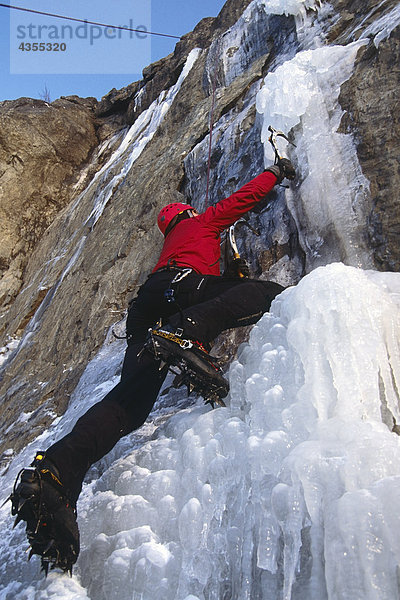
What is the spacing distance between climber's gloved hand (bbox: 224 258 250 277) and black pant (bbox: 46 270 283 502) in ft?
1.02

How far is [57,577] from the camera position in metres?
2.18

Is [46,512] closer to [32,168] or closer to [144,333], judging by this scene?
[144,333]

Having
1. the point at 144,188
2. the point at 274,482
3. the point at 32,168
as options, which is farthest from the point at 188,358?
the point at 32,168

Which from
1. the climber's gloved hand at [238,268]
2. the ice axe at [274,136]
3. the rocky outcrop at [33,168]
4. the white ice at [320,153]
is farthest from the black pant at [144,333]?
the rocky outcrop at [33,168]

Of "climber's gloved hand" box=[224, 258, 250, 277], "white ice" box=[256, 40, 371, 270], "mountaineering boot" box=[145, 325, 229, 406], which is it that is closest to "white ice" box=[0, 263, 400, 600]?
"mountaineering boot" box=[145, 325, 229, 406]

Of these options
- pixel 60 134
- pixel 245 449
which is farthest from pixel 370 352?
pixel 60 134

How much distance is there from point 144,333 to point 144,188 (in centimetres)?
449

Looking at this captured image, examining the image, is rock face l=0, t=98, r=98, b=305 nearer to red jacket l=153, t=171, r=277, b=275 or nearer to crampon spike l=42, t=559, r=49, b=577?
red jacket l=153, t=171, r=277, b=275

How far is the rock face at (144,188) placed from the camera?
3.83 metres

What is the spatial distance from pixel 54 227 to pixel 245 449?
32.2ft

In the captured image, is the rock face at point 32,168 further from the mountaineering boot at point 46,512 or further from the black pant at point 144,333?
the mountaineering boot at point 46,512

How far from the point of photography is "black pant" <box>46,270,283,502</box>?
221cm

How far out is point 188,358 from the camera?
2428mm

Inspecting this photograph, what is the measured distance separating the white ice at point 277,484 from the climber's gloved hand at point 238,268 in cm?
62
